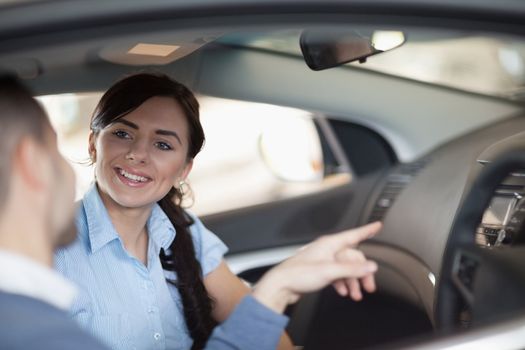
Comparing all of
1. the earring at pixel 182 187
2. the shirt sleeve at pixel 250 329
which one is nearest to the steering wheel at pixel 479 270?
the shirt sleeve at pixel 250 329

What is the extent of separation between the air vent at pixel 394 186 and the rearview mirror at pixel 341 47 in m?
0.87

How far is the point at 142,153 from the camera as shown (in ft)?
6.46

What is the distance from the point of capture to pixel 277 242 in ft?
9.77

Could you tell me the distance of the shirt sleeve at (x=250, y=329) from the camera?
48.4 inches

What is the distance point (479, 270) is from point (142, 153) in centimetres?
78

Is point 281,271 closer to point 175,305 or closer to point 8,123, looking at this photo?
point 8,123

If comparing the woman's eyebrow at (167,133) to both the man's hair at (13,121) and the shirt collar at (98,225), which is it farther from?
the man's hair at (13,121)

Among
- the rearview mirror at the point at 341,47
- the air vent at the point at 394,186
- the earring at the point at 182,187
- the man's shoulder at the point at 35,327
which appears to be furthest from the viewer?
the air vent at the point at 394,186

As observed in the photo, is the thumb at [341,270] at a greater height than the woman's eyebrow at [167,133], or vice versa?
the thumb at [341,270]

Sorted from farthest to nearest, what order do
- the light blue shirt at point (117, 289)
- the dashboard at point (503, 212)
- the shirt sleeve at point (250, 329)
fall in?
the dashboard at point (503, 212)
the light blue shirt at point (117, 289)
the shirt sleeve at point (250, 329)

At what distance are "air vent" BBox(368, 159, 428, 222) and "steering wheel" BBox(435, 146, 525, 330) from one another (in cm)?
63

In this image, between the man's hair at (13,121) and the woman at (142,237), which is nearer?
the man's hair at (13,121)

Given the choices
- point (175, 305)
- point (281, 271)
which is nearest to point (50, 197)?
point (281, 271)

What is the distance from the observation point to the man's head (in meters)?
1.04
